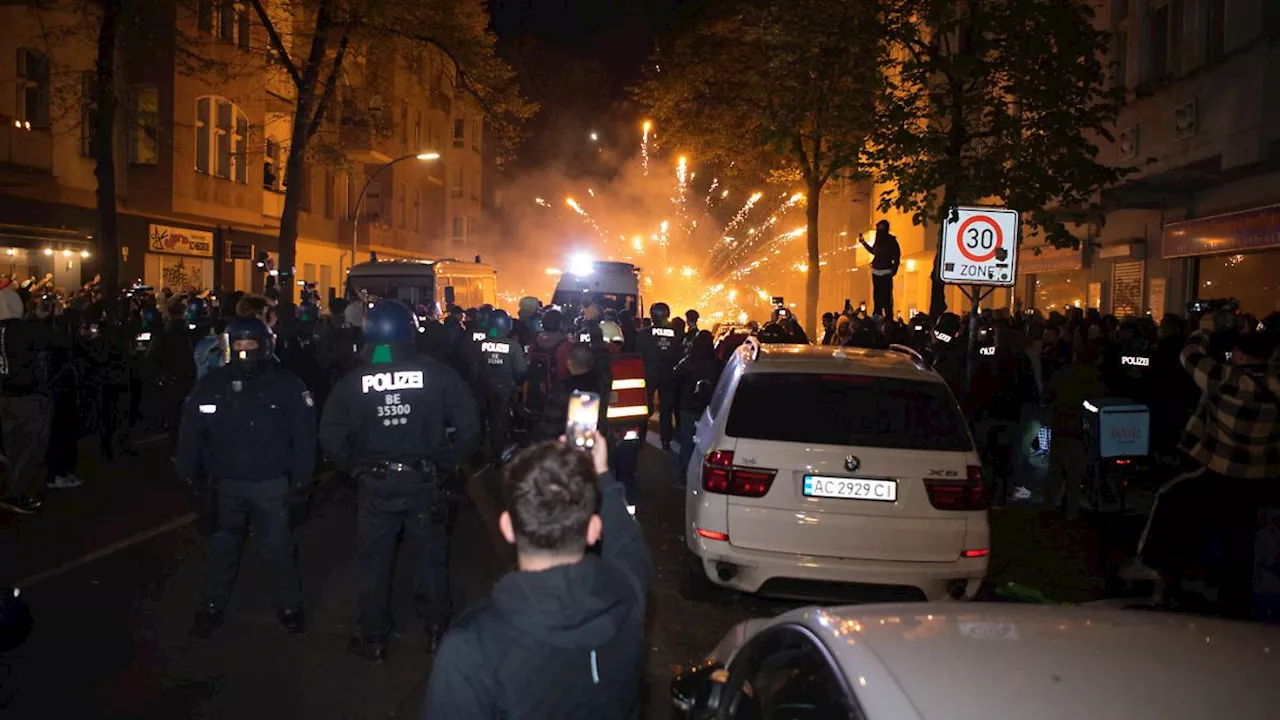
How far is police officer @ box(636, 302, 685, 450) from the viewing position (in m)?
14.4

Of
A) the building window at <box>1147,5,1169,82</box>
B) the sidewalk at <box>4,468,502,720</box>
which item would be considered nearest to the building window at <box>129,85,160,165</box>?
the sidewalk at <box>4,468,502,720</box>

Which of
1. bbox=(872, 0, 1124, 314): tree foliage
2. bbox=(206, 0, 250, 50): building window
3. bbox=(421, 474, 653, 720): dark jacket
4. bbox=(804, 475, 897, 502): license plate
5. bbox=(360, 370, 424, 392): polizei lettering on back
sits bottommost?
bbox=(804, 475, 897, 502): license plate

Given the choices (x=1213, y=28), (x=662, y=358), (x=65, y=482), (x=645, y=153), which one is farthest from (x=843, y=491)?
(x=645, y=153)

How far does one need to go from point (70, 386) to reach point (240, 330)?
5666 mm

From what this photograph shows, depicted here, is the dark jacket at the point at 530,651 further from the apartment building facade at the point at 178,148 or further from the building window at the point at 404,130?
the building window at the point at 404,130

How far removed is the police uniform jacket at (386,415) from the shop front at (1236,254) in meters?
13.3

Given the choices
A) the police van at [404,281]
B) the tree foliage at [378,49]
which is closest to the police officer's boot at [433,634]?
the police van at [404,281]

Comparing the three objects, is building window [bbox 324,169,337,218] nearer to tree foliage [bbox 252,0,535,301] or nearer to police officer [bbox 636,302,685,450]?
tree foliage [bbox 252,0,535,301]

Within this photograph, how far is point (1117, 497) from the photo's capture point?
34.4 feet

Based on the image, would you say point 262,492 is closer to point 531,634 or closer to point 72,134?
point 531,634

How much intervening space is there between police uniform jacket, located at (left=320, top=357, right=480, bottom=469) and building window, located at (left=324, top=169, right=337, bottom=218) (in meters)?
36.2

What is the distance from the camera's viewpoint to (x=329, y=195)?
40.6 metres

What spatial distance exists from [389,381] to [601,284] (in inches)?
820

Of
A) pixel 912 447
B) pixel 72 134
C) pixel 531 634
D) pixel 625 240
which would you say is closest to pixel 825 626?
pixel 531 634
